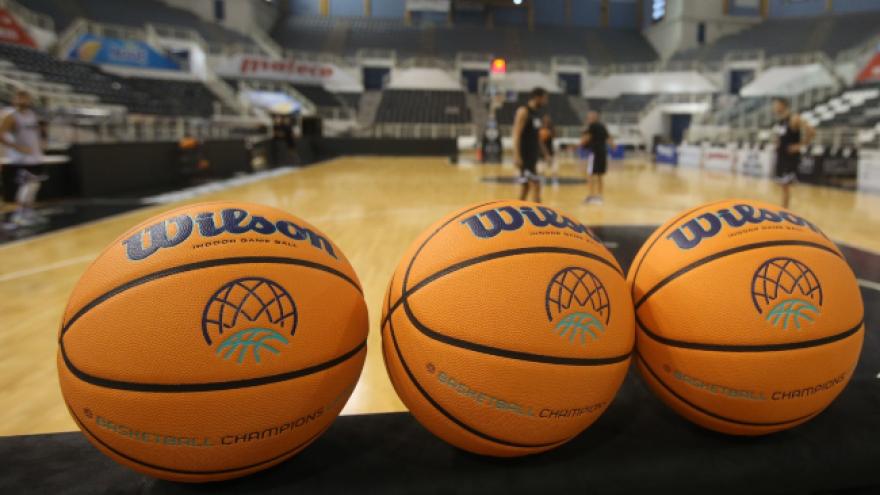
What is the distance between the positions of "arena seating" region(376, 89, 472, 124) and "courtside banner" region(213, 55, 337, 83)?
331cm

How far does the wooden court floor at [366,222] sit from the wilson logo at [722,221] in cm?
120

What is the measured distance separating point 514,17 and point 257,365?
37.6 m

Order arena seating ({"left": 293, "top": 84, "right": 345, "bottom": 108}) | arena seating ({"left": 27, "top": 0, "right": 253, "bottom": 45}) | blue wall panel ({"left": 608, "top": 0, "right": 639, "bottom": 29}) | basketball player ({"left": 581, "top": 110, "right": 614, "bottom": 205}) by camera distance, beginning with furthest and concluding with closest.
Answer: blue wall panel ({"left": 608, "top": 0, "right": 639, "bottom": 29})
arena seating ({"left": 293, "top": 84, "right": 345, "bottom": 108})
arena seating ({"left": 27, "top": 0, "right": 253, "bottom": 45})
basketball player ({"left": 581, "top": 110, "right": 614, "bottom": 205})

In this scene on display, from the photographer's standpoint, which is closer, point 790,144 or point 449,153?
point 790,144

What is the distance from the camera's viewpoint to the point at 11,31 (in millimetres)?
17172

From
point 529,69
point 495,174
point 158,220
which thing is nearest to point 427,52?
point 529,69

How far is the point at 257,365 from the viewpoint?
1.22 m

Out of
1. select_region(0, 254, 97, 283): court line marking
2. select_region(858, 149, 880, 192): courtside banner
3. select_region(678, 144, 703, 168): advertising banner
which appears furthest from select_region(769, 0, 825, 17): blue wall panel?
select_region(0, 254, 97, 283): court line marking

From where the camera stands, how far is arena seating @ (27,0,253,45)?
21844 mm

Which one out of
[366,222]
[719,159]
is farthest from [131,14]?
[366,222]

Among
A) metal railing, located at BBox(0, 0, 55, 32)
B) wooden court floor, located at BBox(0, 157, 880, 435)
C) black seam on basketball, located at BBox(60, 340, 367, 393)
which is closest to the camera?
black seam on basketball, located at BBox(60, 340, 367, 393)

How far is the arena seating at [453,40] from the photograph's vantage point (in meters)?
32.9

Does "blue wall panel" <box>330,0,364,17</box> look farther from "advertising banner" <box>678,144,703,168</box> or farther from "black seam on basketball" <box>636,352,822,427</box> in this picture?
"black seam on basketball" <box>636,352,822,427</box>

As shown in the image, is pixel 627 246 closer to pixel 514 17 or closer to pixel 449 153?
pixel 449 153
